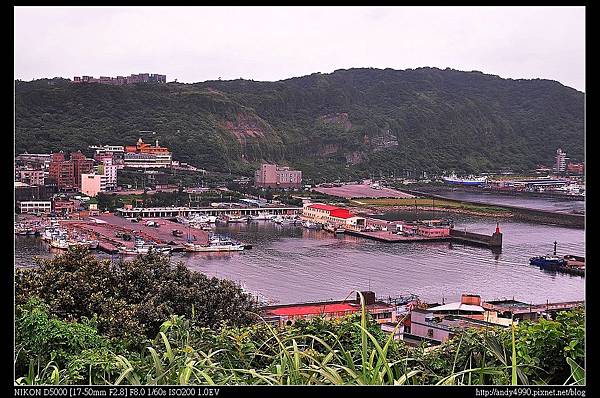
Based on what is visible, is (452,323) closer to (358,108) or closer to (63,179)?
(358,108)

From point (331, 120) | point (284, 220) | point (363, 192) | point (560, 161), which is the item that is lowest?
point (284, 220)

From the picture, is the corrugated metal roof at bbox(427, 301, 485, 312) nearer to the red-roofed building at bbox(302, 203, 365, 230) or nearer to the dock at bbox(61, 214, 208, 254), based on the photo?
the red-roofed building at bbox(302, 203, 365, 230)

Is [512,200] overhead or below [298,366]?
overhead

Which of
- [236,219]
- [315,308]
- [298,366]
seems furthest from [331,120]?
[298,366]

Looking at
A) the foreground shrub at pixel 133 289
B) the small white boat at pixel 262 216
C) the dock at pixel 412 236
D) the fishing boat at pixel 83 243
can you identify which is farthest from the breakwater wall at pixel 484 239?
the fishing boat at pixel 83 243

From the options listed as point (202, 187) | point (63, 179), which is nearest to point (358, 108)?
point (202, 187)

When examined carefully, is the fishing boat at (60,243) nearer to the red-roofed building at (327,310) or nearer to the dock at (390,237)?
the red-roofed building at (327,310)

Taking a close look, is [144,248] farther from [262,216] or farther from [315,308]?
[315,308]

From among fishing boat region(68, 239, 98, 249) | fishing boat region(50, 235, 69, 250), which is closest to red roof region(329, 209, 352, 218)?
fishing boat region(68, 239, 98, 249)
